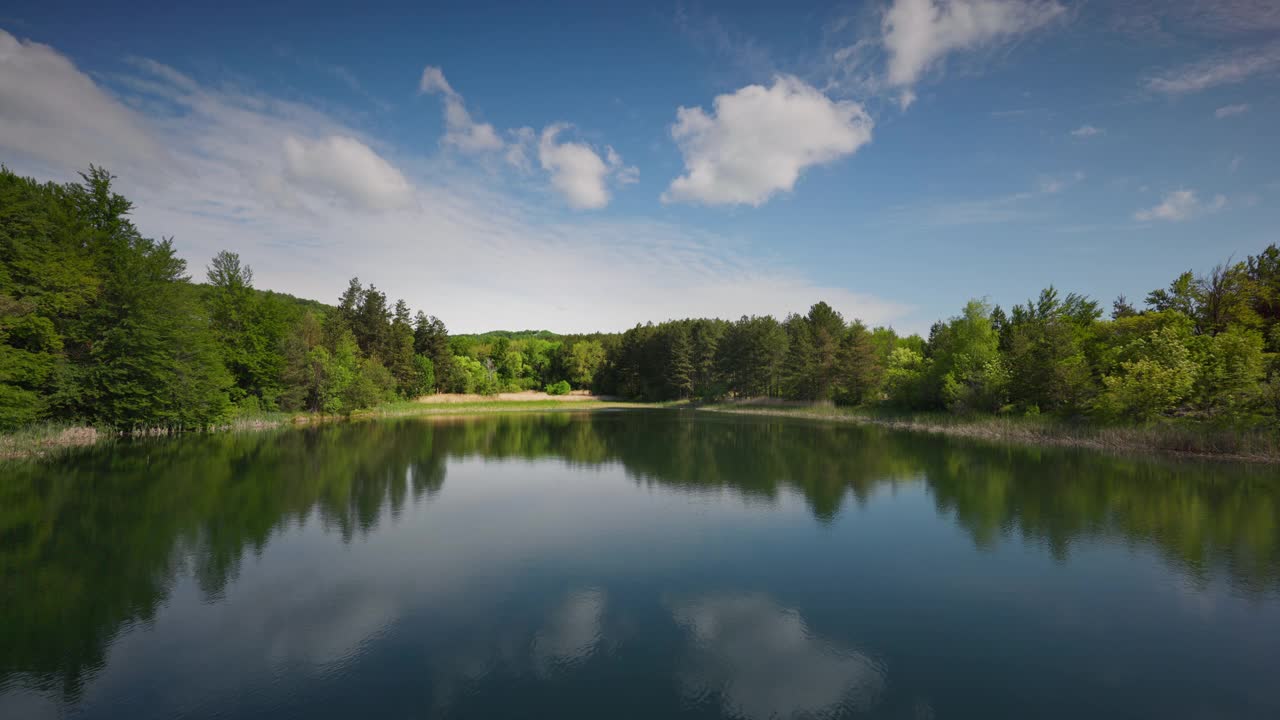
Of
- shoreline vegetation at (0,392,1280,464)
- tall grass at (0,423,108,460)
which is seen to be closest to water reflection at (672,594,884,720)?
shoreline vegetation at (0,392,1280,464)

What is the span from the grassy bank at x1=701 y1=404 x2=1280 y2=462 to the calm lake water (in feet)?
23.8

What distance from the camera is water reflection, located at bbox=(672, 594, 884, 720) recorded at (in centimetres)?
610

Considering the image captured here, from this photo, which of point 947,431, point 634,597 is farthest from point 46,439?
point 947,431

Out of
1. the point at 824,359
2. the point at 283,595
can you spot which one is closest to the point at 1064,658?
the point at 283,595

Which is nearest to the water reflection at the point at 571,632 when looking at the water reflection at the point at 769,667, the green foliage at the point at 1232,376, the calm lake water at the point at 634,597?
the calm lake water at the point at 634,597

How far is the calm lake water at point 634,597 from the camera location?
20.6 feet

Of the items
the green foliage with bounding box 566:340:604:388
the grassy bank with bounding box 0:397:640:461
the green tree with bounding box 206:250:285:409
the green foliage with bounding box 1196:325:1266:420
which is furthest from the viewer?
the green foliage with bounding box 566:340:604:388

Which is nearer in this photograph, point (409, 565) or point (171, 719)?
point (171, 719)

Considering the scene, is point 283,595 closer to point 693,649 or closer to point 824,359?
point 693,649

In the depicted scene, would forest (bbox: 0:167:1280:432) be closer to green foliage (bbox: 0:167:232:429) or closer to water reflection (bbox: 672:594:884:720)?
green foliage (bbox: 0:167:232:429)

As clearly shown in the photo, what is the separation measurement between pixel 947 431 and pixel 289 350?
49.9 metres

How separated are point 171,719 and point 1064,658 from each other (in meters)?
11.0

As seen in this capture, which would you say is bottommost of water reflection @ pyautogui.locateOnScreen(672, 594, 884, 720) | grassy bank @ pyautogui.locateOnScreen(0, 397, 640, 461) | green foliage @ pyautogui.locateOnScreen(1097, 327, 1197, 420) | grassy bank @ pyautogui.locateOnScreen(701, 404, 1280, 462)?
grassy bank @ pyautogui.locateOnScreen(0, 397, 640, 461)

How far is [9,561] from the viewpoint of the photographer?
407 inches
